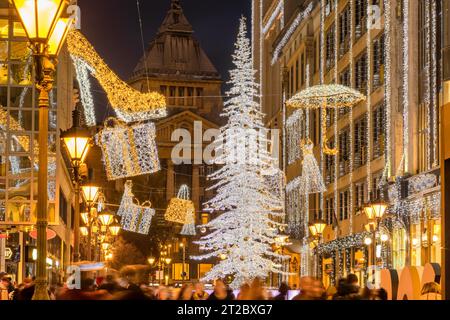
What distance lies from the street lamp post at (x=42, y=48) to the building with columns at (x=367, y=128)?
29.5ft

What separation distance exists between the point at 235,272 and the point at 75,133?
41007mm

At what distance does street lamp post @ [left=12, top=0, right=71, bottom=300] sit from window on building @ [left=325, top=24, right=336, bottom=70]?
49219 millimetres

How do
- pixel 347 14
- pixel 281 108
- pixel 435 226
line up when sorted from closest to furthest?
pixel 435 226 < pixel 347 14 < pixel 281 108

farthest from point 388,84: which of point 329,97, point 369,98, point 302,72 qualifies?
point 302,72

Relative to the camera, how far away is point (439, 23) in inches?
1500

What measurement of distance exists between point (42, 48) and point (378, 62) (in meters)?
37.8

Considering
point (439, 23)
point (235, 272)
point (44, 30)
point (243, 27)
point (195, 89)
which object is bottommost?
point (235, 272)

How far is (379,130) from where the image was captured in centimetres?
4972

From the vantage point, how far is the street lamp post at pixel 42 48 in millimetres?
12469

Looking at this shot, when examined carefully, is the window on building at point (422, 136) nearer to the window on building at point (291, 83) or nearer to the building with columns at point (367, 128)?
the building with columns at point (367, 128)

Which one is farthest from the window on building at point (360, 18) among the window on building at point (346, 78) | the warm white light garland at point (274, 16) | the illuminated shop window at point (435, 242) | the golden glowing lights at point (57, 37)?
the golden glowing lights at point (57, 37)

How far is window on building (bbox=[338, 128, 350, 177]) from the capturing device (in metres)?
58.1
